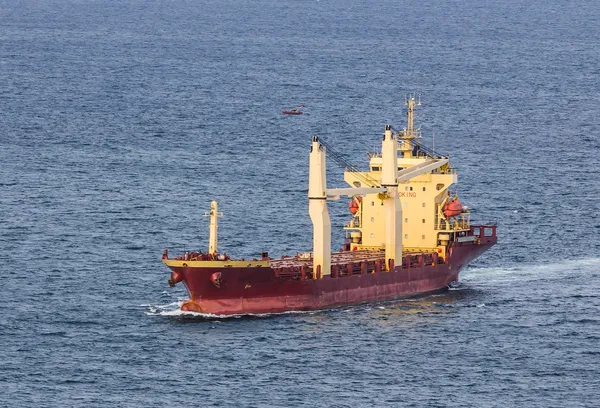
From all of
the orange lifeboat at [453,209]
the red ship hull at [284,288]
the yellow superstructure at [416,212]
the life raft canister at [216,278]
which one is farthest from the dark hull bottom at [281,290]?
the orange lifeboat at [453,209]

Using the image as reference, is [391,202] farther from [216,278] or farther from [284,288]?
[216,278]

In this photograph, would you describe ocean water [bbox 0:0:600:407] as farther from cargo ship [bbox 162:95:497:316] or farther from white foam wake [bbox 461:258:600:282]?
cargo ship [bbox 162:95:497:316]

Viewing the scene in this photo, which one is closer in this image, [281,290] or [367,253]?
[281,290]

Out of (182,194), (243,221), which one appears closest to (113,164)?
(182,194)

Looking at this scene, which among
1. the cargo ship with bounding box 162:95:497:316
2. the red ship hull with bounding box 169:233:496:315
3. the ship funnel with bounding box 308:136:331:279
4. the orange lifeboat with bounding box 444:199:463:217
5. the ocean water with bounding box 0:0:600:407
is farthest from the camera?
the orange lifeboat with bounding box 444:199:463:217

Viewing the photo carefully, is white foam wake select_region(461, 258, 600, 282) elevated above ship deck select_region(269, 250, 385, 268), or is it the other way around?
ship deck select_region(269, 250, 385, 268)

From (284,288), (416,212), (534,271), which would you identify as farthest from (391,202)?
(534,271)

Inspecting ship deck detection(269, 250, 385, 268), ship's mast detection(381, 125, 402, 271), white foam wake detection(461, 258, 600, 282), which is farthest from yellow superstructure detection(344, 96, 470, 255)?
ship's mast detection(381, 125, 402, 271)

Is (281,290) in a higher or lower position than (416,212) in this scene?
lower
